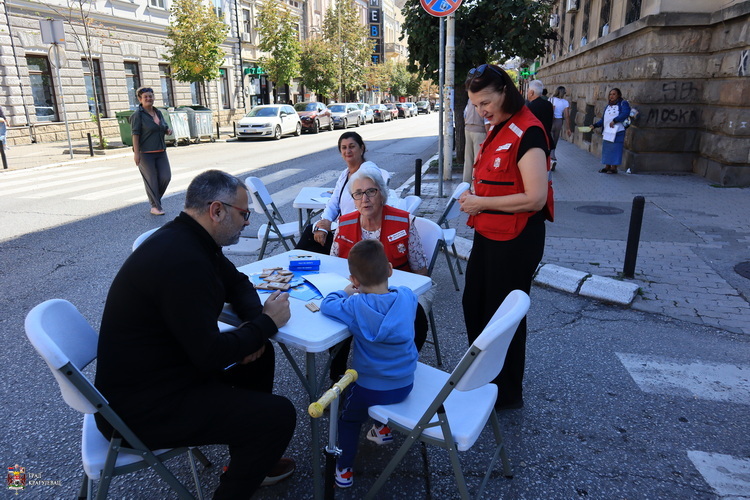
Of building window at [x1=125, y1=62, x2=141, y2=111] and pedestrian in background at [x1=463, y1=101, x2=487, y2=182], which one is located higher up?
building window at [x1=125, y1=62, x2=141, y2=111]

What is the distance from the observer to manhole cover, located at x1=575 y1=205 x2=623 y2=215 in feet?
26.9

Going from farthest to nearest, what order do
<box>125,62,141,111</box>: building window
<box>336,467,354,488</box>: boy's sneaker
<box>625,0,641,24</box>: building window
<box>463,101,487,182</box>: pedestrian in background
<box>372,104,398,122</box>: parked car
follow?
<box>372,104,398,122</box>: parked car → <box>125,62,141,111</box>: building window → <box>625,0,641,24</box>: building window → <box>463,101,487,182</box>: pedestrian in background → <box>336,467,354,488</box>: boy's sneaker

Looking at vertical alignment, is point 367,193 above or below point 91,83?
below

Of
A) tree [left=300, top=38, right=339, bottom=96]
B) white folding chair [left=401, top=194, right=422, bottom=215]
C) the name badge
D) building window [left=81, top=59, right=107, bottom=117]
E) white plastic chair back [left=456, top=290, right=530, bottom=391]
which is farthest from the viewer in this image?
tree [left=300, top=38, right=339, bottom=96]

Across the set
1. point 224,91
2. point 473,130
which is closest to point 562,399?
point 473,130

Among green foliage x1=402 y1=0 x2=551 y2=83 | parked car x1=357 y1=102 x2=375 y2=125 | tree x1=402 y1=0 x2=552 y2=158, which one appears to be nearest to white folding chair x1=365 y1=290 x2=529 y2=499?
tree x1=402 y1=0 x2=552 y2=158

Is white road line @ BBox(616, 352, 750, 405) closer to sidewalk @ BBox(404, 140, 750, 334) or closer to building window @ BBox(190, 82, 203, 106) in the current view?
sidewalk @ BBox(404, 140, 750, 334)

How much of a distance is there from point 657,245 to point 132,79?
2549 centimetres

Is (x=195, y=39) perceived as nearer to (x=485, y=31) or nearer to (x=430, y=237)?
(x=485, y=31)

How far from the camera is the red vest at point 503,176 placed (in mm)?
2738

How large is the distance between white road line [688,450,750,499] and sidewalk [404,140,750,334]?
195 cm

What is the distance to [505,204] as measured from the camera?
280cm

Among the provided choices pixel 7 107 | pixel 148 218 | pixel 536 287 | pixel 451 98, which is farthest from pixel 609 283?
pixel 7 107

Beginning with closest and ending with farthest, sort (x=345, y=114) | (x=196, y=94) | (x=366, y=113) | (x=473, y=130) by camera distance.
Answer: (x=473, y=130) → (x=196, y=94) → (x=345, y=114) → (x=366, y=113)
